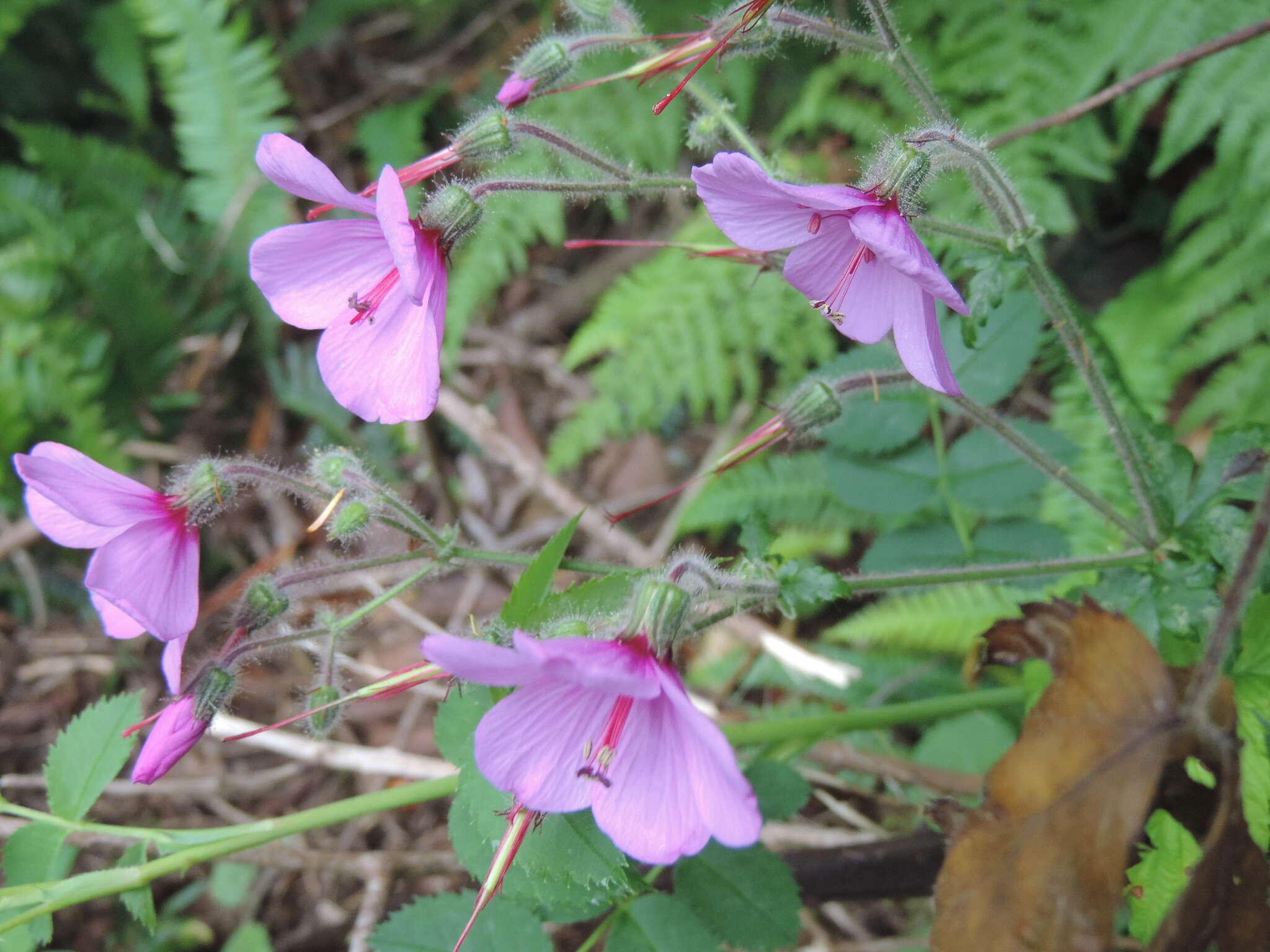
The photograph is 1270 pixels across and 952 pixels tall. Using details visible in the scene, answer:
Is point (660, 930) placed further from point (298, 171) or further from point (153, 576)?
point (298, 171)

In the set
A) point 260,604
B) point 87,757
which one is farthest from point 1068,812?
point 87,757

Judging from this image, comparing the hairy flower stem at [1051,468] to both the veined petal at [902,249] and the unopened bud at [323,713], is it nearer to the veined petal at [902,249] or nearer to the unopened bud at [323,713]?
the veined petal at [902,249]

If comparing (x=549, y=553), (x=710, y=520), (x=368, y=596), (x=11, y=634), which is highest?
(x=549, y=553)

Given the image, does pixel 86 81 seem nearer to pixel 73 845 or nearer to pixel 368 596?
pixel 368 596

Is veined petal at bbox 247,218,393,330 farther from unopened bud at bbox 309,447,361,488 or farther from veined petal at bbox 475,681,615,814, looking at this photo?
veined petal at bbox 475,681,615,814

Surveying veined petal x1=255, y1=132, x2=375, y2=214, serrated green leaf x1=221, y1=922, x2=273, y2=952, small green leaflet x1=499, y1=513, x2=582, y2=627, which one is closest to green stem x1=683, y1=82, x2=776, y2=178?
veined petal x1=255, y1=132, x2=375, y2=214

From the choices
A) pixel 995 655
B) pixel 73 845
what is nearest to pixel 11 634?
pixel 73 845
